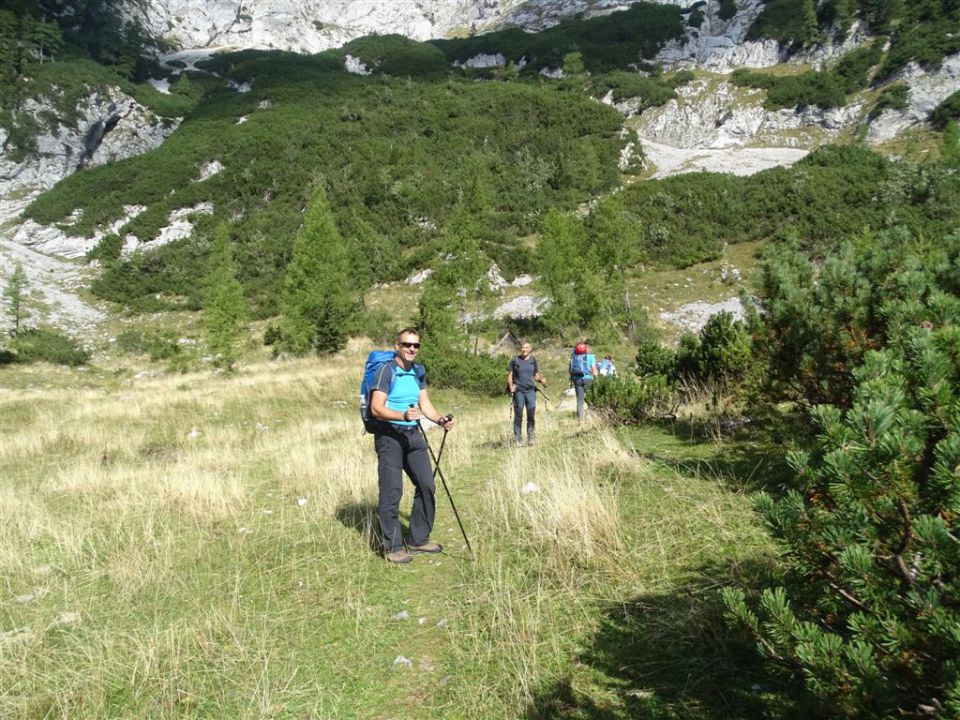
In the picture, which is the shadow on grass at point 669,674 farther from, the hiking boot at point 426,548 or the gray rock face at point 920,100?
the gray rock face at point 920,100

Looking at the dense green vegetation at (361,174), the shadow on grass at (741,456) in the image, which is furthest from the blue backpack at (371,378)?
the dense green vegetation at (361,174)

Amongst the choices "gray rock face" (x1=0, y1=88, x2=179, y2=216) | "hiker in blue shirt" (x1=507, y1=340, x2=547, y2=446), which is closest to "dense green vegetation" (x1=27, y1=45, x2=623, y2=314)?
"gray rock face" (x1=0, y1=88, x2=179, y2=216)

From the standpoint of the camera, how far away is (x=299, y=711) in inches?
106

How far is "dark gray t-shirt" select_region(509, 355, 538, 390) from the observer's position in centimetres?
914

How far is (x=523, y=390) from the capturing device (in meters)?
9.10

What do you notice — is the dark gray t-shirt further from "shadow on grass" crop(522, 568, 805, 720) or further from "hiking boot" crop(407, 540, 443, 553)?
"shadow on grass" crop(522, 568, 805, 720)

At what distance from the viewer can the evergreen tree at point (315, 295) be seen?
2375cm

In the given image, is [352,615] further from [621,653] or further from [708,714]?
[708,714]

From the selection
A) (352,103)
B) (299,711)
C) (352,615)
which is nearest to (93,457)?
(352,615)

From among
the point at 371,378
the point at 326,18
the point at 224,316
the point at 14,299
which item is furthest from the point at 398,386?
the point at 326,18

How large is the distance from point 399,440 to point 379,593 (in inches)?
46.8

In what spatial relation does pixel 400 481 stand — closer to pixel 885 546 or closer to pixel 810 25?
pixel 885 546

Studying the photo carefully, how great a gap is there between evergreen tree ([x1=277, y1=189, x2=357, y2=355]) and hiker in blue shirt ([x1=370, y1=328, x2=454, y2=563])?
65.6 ft

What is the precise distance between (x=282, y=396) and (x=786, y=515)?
15.2m
